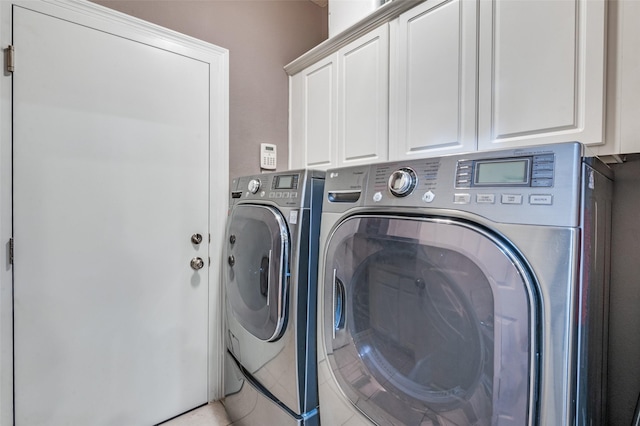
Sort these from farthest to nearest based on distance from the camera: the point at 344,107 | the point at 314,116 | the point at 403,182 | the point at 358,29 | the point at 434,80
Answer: the point at 314,116
the point at 344,107
the point at 358,29
the point at 434,80
the point at 403,182

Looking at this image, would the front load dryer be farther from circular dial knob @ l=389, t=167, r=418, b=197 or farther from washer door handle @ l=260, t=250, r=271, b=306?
circular dial knob @ l=389, t=167, r=418, b=197

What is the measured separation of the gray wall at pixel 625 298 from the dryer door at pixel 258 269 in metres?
1.20

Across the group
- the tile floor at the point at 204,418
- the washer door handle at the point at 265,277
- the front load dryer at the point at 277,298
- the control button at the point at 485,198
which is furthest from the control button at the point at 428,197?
the tile floor at the point at 204,418

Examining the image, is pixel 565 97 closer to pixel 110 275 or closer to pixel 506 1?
pixel 506 1

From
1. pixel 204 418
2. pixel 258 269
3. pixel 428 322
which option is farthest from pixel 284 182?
pixel 204 418

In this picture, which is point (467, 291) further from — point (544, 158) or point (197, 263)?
point (197, 263)

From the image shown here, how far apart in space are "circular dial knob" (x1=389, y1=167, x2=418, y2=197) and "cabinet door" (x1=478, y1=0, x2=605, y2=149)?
0.54 m

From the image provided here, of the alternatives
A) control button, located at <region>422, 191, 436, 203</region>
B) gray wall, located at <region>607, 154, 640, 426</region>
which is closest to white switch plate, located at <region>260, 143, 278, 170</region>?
control button, located at <region>422, 191, 436, 203</region>

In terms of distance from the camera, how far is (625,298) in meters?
1.04

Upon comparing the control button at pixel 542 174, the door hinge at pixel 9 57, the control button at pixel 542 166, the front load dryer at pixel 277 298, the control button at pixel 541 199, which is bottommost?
the front load dryer at pixel 277 298

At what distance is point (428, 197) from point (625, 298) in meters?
0.93

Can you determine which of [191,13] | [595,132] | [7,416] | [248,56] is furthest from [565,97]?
[7,416]

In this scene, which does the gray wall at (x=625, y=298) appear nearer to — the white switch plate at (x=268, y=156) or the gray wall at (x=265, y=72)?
the gray wall at (x=265, y=72)

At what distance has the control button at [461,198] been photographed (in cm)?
68
